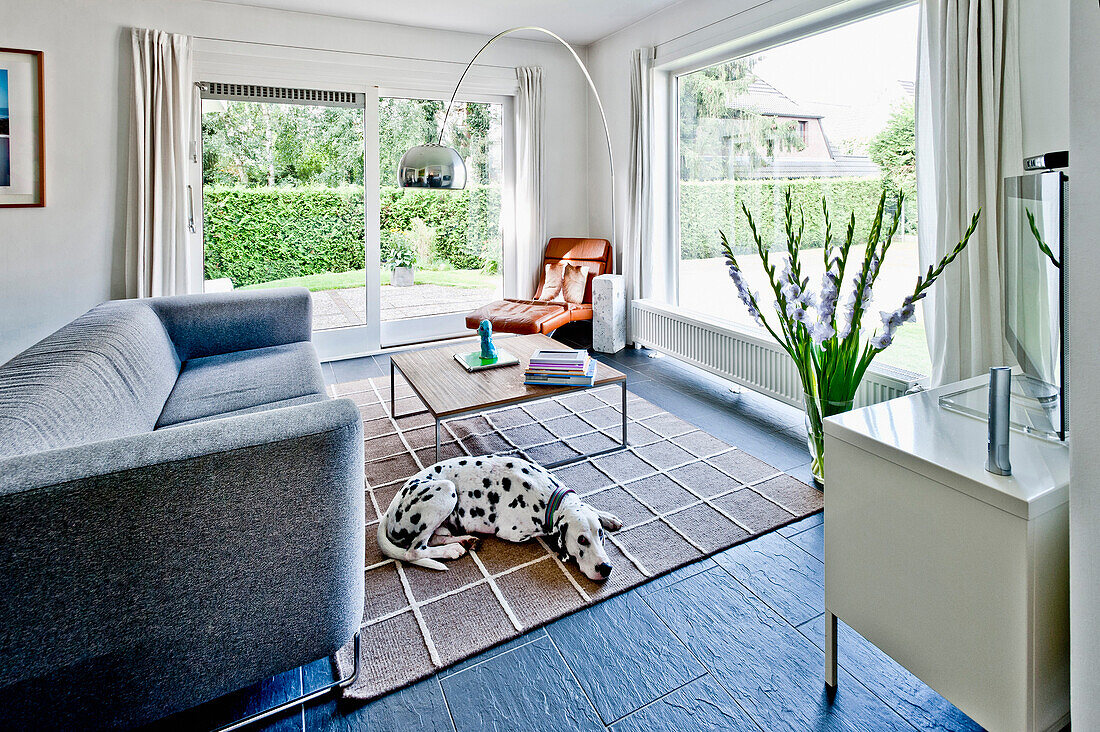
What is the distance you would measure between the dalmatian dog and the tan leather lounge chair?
2.19 m

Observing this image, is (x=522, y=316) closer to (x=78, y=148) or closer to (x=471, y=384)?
(x=471, y=384)

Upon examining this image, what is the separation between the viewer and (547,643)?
173 centimetres

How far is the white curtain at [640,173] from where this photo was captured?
4617mm

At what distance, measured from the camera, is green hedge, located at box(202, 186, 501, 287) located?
4543mm

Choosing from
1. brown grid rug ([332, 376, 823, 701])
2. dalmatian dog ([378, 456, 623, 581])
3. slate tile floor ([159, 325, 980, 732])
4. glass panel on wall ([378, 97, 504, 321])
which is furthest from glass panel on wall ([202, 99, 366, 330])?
slate tile floor ([159, 325, 980, 732])

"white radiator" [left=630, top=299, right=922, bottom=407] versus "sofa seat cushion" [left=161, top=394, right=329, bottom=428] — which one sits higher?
"white radiator" [left=630, top=299, right=922, bottom=407]

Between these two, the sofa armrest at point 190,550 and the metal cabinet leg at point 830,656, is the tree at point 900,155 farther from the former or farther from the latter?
the sofa armrest at point 190,550

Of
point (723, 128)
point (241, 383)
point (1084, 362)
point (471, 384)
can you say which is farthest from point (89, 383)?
point (723, 128)

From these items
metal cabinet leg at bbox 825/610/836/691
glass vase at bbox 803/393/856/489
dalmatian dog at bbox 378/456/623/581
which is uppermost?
glass vase at bbox 803/393/856/489

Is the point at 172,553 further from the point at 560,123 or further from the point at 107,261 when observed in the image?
the point at 560,123

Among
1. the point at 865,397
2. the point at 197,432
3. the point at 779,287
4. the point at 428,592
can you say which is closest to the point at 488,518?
the point at 428,592

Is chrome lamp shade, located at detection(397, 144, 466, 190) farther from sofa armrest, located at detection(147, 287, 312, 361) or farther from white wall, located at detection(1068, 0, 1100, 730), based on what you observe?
white wall, located at detection(1068, 0, 1100, 730)

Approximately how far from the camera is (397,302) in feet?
16.9

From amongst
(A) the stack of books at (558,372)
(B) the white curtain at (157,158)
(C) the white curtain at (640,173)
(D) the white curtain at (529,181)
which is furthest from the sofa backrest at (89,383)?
(C) the white curtain at (640,173)
